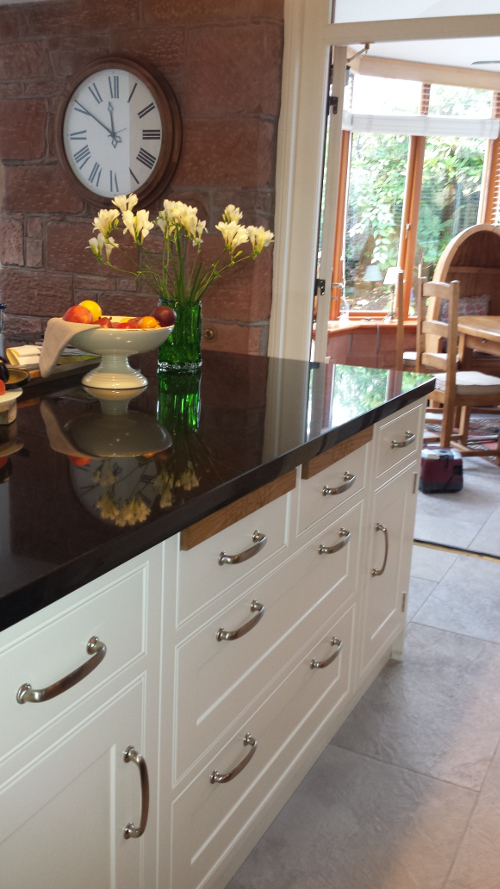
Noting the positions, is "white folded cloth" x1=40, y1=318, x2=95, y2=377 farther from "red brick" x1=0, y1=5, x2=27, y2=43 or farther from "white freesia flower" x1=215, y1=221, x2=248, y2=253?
"red brick" x1=0, y1=5, x2=27, y2=43

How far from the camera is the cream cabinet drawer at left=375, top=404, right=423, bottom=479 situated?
73.5 inches

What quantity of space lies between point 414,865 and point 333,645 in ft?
1.52

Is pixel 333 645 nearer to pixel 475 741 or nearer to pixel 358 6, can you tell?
pixel 475 741

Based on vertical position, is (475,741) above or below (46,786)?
below

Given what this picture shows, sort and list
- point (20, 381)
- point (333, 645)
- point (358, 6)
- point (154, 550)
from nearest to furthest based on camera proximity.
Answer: point (154, 550), point (20, 381), point (333, 645), point (358, 6)

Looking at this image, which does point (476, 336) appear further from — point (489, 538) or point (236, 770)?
point (236, 770)

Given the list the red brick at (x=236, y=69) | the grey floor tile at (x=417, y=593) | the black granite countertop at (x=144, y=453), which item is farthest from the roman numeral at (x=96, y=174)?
the grey floor tile at (x=417, y=593)

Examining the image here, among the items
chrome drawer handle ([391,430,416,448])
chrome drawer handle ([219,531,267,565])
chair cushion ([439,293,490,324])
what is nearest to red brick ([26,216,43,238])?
chrome drawer handle ([391,430,416,448])

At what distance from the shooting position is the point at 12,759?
2.61ft

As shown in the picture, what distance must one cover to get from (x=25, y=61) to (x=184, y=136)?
31.3 inches

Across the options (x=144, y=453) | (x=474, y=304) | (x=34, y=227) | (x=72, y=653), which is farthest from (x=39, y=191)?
(x=474, y=304)

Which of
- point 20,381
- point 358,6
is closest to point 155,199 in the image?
point 358,6

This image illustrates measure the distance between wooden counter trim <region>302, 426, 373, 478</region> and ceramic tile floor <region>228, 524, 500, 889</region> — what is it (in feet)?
2.63

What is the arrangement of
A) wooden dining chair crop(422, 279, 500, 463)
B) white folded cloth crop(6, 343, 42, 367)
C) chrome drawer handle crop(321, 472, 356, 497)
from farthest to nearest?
A: 1. wooden dining chair crop(422, 279, 500, 463)
2. white folded cloth crop(6, 343, 42, 367)
3. chrome drawer handle crop(321, 472, 356, 497)
